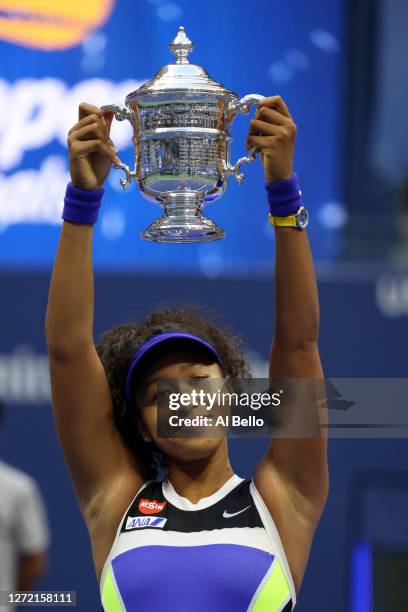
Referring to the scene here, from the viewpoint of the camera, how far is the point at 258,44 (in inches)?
210

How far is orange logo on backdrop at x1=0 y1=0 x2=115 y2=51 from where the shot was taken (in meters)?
5.23

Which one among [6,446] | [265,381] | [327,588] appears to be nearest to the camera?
[265,381]

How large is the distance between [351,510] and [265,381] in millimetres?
2622

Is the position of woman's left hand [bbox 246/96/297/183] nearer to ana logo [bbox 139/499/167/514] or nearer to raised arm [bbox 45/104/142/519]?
raised arm [bbox 45/104/142/519]

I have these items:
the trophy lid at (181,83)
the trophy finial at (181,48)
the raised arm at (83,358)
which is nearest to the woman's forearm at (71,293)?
the raised arm at (83,358)

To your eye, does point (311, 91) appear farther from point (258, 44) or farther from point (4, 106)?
point (4, 106)

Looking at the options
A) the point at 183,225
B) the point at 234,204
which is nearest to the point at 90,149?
the point at 183,225

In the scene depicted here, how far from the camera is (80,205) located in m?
1.99

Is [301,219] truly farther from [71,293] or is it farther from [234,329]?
[234,329]

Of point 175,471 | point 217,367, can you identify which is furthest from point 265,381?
point 175,471

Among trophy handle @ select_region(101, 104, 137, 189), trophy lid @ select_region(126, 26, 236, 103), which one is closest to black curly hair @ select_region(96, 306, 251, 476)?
trophy handle @ select_region(101, 104, 137, 189)

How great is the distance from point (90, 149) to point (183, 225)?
0.67ft

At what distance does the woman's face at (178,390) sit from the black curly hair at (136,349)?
4cm

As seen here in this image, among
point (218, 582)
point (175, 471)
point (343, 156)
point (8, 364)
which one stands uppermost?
point (343, 156)
